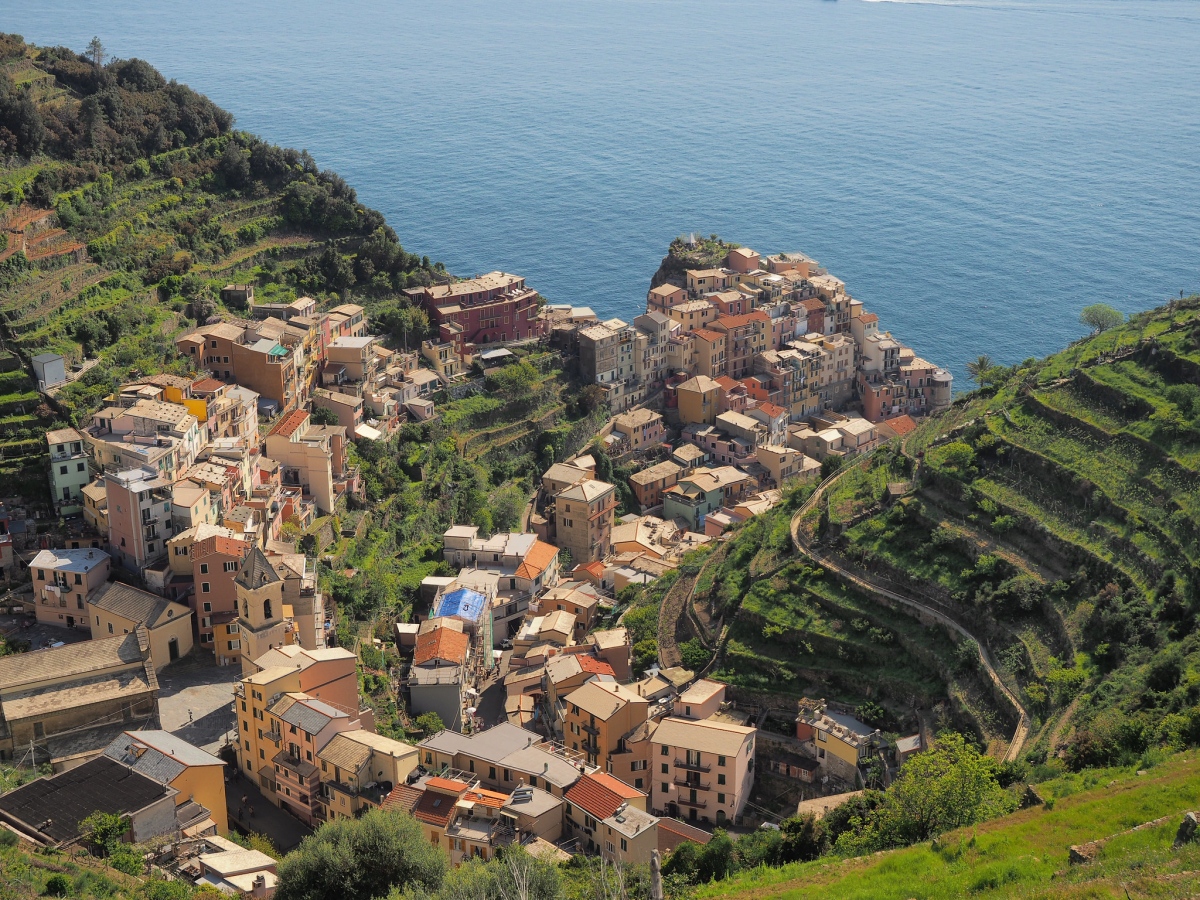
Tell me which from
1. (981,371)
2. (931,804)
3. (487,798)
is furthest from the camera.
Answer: (981,371)

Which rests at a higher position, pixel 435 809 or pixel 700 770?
pixel 435 809

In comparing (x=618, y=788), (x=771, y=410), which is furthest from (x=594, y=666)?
(x=771, y=410)

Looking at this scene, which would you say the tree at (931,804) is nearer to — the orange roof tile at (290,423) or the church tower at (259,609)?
the church tower at (259,609)

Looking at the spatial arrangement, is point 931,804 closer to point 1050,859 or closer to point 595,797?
point 1050,859

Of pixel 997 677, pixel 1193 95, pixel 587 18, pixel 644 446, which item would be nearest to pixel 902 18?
pixel 587 18

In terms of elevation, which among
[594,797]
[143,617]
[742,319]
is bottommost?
[594,797]

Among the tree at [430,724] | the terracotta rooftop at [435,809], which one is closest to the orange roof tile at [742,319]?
the tree at [430,724]
